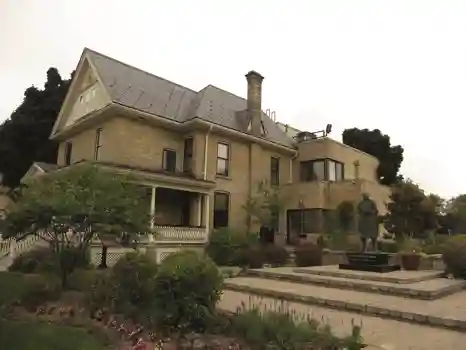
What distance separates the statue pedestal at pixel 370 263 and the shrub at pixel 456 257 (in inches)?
74.9

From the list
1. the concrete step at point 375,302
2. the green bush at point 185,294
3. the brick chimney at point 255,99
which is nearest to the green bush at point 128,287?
the green bush at point 185,294

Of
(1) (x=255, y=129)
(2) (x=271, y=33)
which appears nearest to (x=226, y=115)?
(1) (x=255, y=129)

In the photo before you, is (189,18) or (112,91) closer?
(189,18)

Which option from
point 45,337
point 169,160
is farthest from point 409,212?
point 45,337

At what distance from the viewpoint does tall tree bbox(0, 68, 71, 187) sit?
27.9 m

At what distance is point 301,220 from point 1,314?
19.0 metres

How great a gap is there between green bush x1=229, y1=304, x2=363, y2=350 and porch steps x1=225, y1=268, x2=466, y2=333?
2737mm

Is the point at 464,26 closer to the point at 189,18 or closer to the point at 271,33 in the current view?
the point at 271,33

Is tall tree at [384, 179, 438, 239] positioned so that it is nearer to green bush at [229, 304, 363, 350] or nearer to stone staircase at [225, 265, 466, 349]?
stone staircase at [225, 265, 466, 349]

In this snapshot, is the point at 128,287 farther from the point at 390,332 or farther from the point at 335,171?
the point at 335,171

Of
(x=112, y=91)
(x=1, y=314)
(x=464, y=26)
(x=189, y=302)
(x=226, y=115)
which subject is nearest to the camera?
(x=189, y=302)

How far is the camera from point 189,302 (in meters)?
6.30

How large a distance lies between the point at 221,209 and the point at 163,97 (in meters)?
7.21

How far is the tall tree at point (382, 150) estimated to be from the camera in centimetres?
3844
